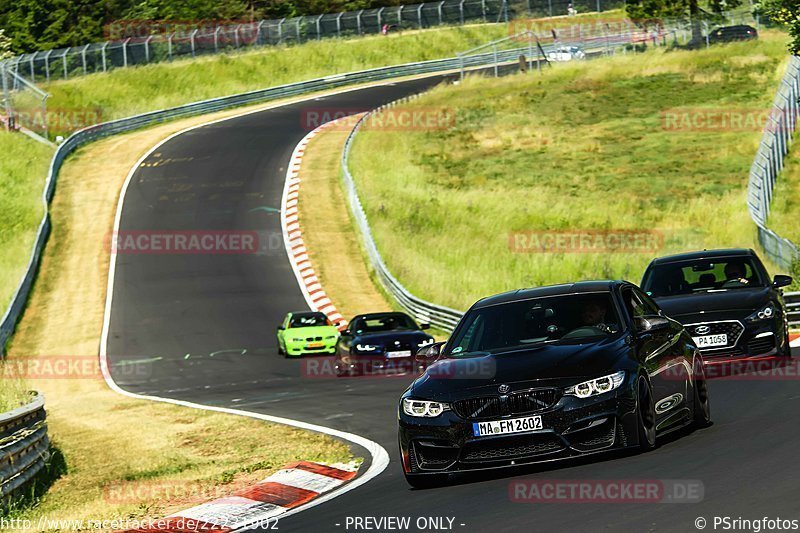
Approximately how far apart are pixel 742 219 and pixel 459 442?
3130 cm

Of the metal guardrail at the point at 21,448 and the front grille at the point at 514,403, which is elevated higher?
the front grille at the point at 514,403

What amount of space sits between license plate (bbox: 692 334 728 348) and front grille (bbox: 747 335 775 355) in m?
0.31

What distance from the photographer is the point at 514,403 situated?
376 inches

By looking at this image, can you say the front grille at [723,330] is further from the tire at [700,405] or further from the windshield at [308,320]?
the windshield at [308,320]

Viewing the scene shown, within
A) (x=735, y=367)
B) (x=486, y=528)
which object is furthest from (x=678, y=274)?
(x=486, y=528)

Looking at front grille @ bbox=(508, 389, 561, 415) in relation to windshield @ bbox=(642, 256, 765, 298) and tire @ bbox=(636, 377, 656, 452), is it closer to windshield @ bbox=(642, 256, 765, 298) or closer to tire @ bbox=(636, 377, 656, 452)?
tire @ bbox=(636, 377, 656, 452)

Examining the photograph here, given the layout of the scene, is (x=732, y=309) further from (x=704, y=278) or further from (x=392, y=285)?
(x=392, y=285)

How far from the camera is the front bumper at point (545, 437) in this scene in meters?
9.46

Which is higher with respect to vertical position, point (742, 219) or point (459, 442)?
point (459, 442)

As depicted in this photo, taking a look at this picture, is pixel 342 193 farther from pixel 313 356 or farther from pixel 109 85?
pixel 109 85

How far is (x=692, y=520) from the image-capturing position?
7.49 meters

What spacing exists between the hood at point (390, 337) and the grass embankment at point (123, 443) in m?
4.34

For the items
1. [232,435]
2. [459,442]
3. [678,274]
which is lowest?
[232,435]

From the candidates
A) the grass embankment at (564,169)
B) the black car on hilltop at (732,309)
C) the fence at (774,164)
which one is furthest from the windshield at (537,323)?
the grass embankment at (564,169)
